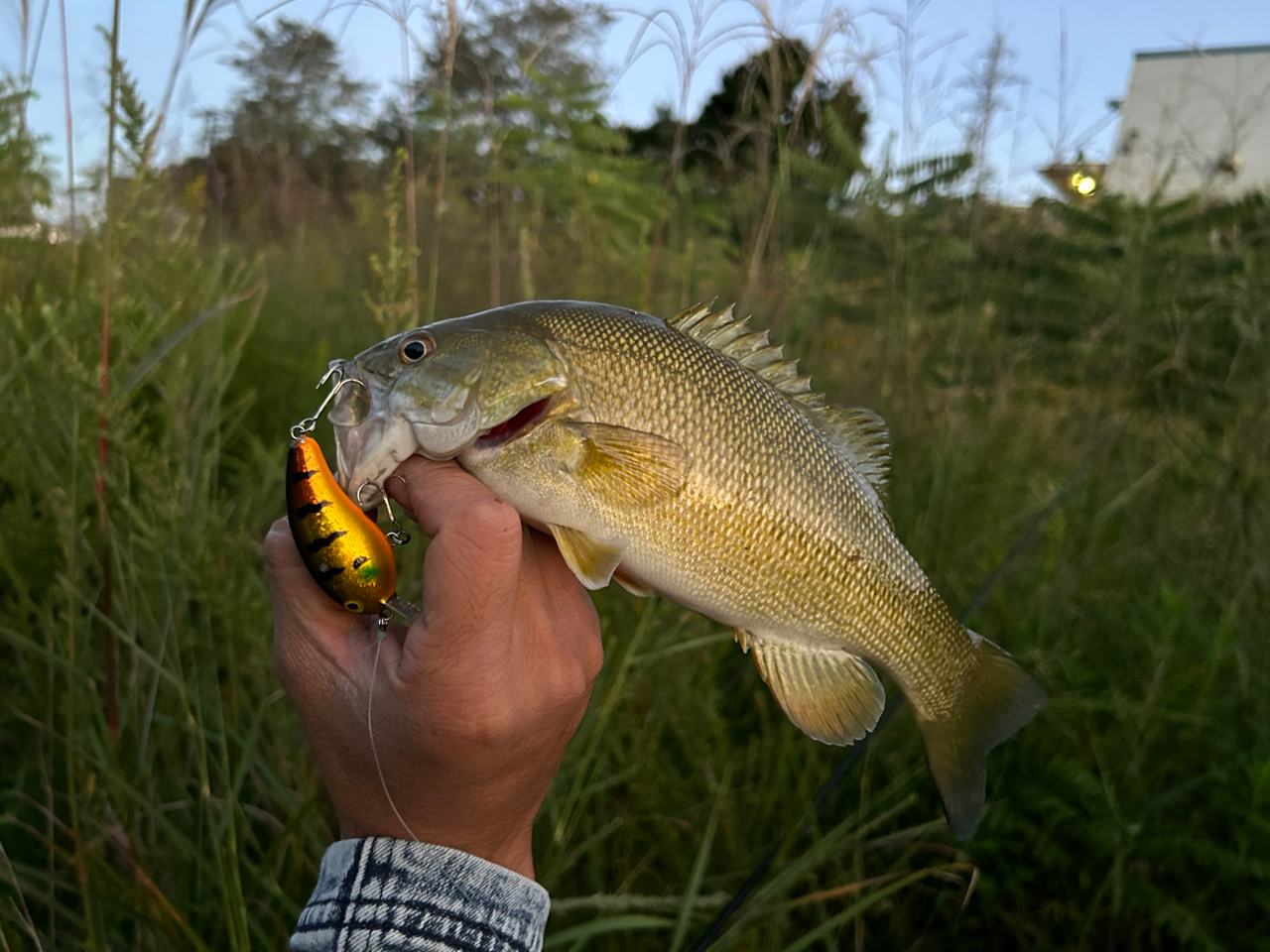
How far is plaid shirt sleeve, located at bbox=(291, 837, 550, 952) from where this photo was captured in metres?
1.08

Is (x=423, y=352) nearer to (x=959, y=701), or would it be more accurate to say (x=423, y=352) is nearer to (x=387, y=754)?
(x=387, y=754)

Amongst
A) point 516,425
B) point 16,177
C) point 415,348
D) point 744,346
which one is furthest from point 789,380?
point 16,177

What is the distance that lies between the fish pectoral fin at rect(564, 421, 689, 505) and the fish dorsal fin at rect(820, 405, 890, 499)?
41 cm

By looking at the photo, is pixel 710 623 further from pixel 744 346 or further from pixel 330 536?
pixel 330 536

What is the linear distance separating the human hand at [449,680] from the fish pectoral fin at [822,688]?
0.40 metres

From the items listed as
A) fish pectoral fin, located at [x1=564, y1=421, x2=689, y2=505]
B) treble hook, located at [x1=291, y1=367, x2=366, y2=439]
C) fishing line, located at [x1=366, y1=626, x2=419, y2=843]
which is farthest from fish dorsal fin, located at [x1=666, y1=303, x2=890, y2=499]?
fishing line, located at [x1=366, y1=626, x2=419, y2=843]

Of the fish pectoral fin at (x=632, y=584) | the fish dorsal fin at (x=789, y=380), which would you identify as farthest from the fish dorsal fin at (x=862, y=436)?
the fish pectoral fin at (x=632, y=584)

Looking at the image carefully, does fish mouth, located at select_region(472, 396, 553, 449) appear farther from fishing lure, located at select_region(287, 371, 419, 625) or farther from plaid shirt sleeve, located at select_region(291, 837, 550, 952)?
plaid shirt sleeve, located at select_region(291, 837, 550, 952)

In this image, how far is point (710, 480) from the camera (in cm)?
142

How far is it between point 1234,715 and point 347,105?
13.0 feet

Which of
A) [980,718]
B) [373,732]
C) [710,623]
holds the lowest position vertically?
[710,623]

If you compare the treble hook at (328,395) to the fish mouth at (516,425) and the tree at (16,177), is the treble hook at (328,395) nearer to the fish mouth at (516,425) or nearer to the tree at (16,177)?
the fish mouth at (516,425)

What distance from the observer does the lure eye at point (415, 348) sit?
132 centimetres

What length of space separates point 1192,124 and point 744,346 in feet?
12.9
